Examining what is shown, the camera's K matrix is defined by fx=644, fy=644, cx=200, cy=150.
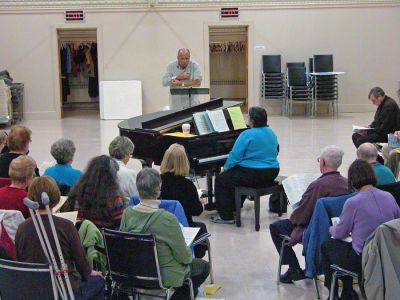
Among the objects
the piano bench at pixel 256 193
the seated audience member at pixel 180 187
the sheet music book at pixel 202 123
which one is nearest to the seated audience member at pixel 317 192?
the seated audience member at pixel 180 187

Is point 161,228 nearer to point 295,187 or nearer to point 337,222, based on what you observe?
point 337,222

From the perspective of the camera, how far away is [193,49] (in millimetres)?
15430

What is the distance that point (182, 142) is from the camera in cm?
635

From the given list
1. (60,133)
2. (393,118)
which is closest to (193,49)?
(60,133)

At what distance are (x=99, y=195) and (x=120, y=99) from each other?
11346 mm

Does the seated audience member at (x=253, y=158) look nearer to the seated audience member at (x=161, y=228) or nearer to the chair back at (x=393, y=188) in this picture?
the chair back at (x=393, y=188)

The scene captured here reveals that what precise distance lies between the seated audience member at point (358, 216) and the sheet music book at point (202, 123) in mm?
2751

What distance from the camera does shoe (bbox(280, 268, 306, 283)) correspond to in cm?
475

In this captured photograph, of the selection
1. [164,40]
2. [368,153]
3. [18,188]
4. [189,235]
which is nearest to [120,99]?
[164,40]

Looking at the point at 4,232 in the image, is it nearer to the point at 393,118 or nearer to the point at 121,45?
the point at 393,118

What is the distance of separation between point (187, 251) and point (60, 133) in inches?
370

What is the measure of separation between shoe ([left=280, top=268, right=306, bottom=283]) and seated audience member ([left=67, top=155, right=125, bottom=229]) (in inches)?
55.9

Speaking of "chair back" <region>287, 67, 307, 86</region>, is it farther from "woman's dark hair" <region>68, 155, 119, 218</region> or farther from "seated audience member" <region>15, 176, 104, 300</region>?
"seated audience member" <region>15, 176, 104, 300</region>

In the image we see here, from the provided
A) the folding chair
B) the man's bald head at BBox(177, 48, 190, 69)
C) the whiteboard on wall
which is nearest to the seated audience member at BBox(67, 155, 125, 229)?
the folding chair
